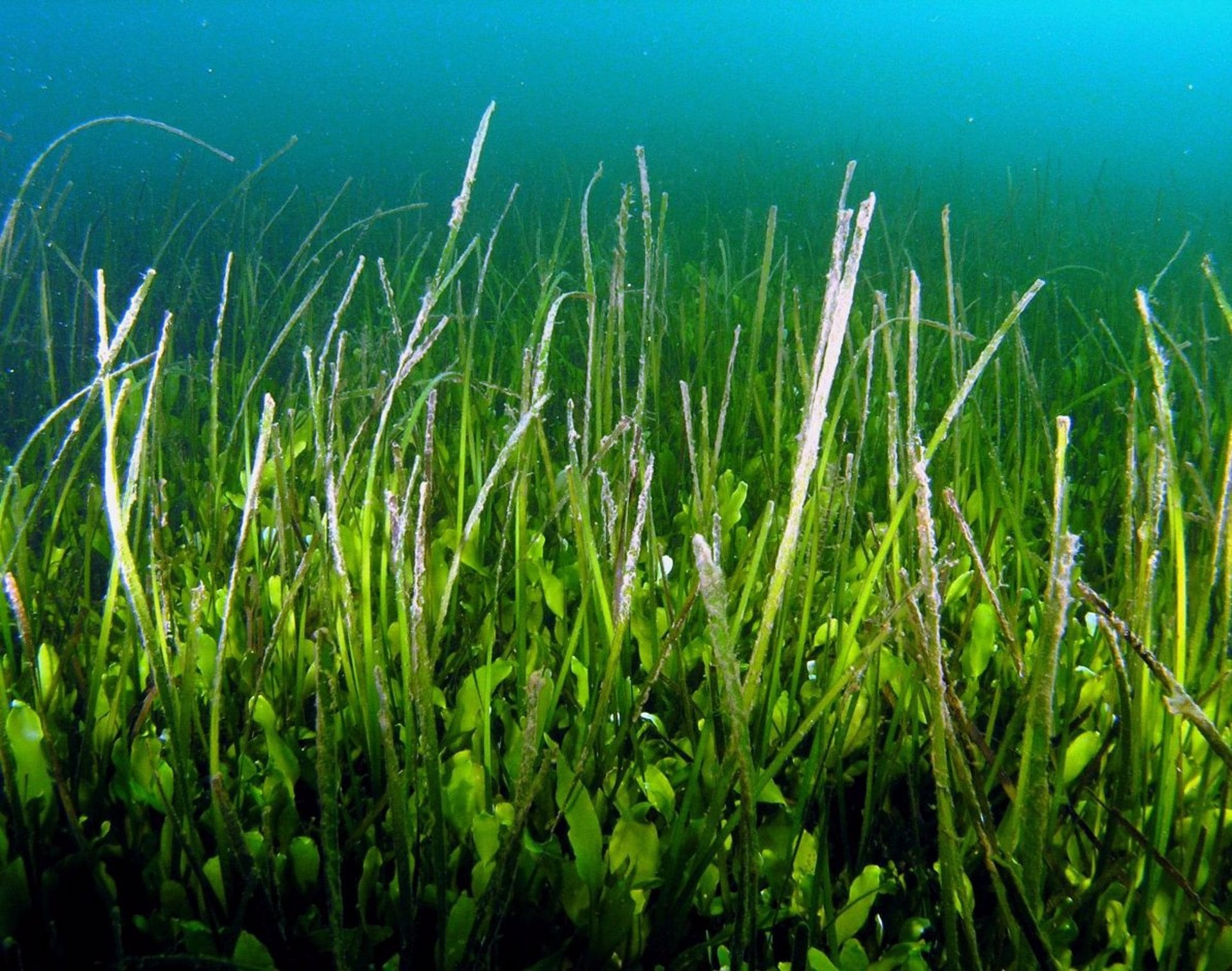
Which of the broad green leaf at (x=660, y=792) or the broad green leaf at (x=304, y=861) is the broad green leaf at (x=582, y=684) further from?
the broad green leaf at (x=304, y=861)

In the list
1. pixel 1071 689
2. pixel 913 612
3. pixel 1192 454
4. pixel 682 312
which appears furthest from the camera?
pixel 682 312

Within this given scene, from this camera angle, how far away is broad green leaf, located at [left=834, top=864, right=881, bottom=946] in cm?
57

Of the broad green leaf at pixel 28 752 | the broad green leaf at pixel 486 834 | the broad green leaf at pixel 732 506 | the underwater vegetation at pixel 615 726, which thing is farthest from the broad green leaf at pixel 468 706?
the broad green leaf at pixel 732 506

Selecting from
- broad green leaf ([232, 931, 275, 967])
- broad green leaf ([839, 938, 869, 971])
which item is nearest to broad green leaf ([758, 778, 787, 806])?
broad green leaf ([839, 938, 869, 971])

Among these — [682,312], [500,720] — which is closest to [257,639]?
[500,720]

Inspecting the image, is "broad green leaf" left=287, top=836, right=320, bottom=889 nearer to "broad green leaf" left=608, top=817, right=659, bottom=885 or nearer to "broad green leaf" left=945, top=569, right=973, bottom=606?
"broad green leaf" left=608, top=817, right=659, bottom=885

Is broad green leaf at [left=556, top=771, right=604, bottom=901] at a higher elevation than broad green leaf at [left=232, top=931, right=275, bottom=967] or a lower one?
higher

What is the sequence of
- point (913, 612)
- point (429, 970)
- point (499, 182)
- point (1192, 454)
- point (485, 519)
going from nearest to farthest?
1. point (913, 612)
2. point (429, 970)
3. point (485, 519)
4. point (1192, 454)
5. point (499, 182)

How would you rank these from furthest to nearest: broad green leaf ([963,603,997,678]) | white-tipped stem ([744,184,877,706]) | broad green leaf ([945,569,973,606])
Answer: broad green leaf ([945,569,973,606]), broad green leaf ([963,603,997,678]), white-tipped stem ([744,184,877,706])

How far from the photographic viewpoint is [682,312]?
2039 millimetres

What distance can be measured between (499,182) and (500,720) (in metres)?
4.91

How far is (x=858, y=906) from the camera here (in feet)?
1.86

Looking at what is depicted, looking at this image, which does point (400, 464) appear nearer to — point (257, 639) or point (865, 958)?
point (257, 639)

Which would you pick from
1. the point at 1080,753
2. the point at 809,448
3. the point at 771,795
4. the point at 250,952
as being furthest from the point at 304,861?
the point at 1080,753
